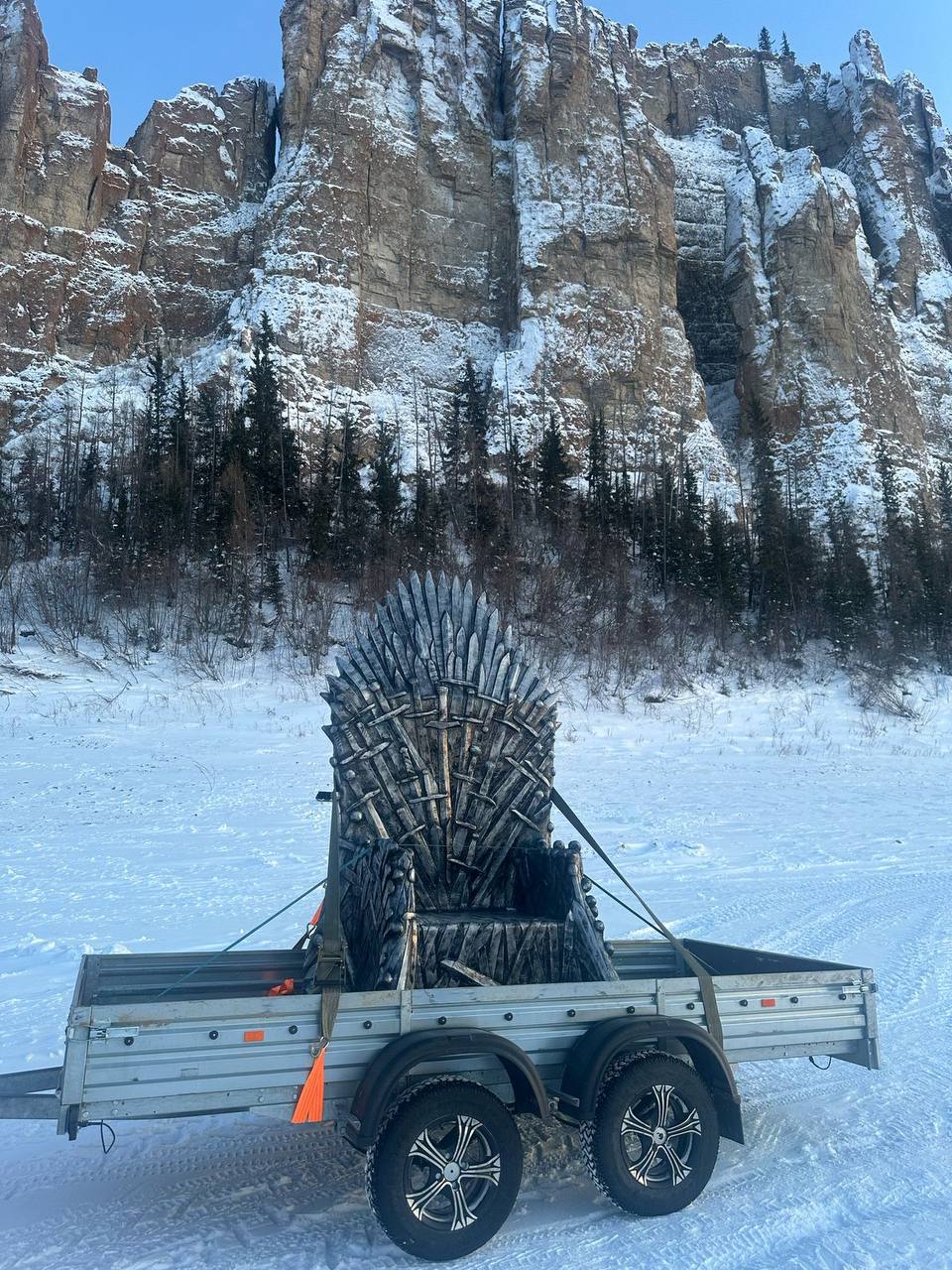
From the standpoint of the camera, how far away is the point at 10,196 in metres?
41.5

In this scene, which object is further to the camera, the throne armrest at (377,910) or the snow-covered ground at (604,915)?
the throne armrest at (377,910)

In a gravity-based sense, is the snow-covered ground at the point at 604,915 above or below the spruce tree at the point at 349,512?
below

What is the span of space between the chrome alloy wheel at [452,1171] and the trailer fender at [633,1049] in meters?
0.36

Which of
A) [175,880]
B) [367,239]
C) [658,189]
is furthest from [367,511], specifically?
[658,189]

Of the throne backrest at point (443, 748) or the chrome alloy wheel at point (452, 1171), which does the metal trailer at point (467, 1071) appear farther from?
the throne backrest at point (443, 748)

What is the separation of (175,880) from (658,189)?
47.9 m

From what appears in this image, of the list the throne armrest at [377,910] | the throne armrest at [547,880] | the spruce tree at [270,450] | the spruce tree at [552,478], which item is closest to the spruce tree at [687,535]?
the spruce tree at [552,478]

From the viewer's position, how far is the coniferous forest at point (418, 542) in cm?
2694

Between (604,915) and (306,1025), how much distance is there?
5198 millimetres

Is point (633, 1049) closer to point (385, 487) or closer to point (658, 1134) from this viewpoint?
point (658, 1134)

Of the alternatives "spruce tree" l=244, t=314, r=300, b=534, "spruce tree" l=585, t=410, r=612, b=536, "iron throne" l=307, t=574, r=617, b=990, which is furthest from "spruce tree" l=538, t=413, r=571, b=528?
"iron throne" l=307, t=574, r=617, b=990

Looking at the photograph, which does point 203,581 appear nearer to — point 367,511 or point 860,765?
point 367,511

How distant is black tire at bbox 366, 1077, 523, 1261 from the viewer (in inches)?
118

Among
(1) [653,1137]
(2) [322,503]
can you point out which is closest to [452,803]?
(1) [653,1137]
